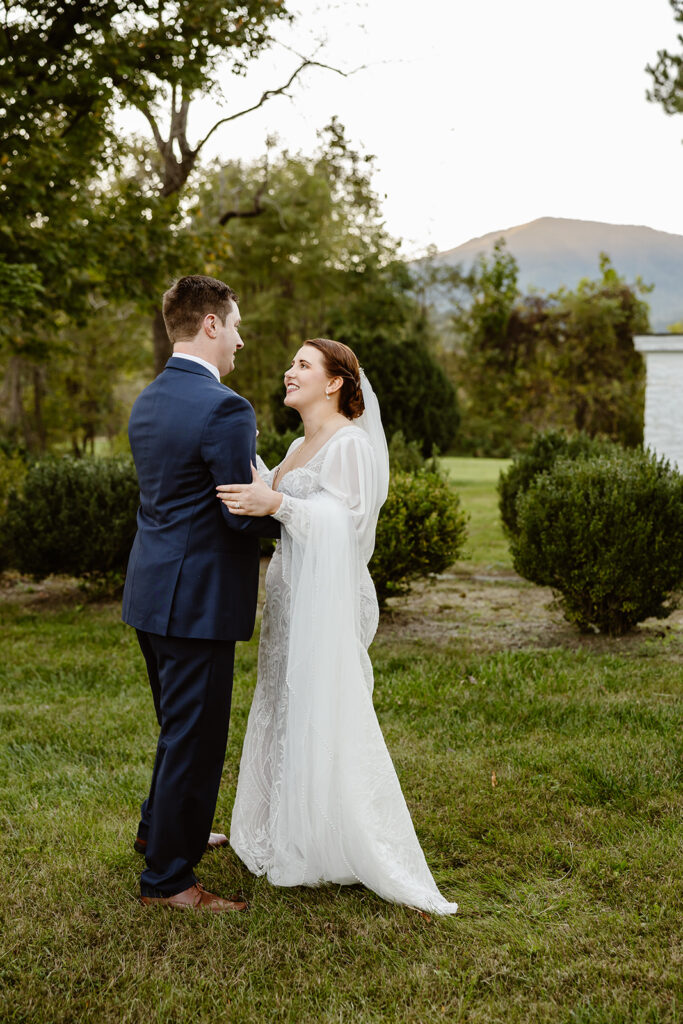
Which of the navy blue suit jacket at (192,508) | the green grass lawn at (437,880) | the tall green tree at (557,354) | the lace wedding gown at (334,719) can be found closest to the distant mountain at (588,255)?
the tall green tree at (557,354)

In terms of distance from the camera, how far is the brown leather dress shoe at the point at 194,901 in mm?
3510

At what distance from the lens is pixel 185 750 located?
3.38 meters

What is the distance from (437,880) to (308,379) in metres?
2.26

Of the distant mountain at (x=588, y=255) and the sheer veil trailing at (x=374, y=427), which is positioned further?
the distant mountain at (x=588, y=255)

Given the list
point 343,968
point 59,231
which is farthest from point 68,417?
point 343,968

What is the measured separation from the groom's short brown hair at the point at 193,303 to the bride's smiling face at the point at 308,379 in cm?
42

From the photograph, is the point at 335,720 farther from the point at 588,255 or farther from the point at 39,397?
the point at 588,255

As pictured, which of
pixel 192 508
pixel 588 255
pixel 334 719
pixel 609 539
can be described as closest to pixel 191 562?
pixel 192 508

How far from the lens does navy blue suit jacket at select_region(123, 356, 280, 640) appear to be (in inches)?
127

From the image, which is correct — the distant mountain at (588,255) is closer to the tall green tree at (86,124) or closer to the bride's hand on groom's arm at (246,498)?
the tall green tree at (86,124)

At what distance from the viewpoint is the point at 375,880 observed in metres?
3.57

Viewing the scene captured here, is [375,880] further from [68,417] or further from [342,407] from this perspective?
[68,417]

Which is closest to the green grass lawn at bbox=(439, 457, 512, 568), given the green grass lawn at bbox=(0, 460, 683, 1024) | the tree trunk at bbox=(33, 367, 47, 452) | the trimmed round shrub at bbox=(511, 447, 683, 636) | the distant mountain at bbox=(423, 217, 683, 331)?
the trimmed round shrub at bbox=(511, 447, 683, 636)

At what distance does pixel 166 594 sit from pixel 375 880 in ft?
4.81
